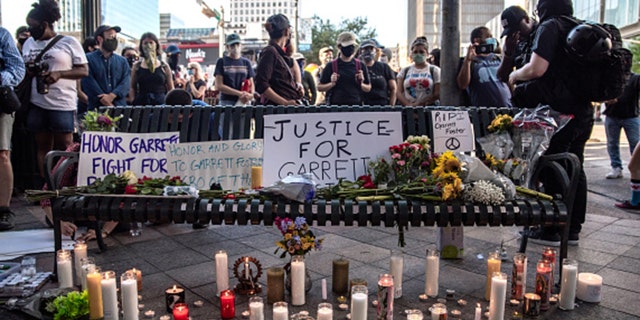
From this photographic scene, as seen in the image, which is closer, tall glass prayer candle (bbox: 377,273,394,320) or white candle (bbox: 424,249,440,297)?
tall glass prayer candle (bbox: 377,273,394,320)

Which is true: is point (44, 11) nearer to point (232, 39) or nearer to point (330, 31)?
point (232, 39)

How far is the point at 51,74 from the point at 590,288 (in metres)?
4.62

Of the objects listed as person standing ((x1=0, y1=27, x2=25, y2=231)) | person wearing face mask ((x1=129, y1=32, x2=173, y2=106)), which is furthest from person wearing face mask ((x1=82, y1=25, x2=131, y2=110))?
person standing ((x1=0, y1=27, x2=25, y2=231))

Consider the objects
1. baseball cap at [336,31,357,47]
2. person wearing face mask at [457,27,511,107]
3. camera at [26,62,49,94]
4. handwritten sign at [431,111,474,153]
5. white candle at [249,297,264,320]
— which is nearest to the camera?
white candle at [249,297,264,320]

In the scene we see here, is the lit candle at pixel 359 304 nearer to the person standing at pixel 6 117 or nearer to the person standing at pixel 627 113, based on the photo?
the person standing at pixel 6 117

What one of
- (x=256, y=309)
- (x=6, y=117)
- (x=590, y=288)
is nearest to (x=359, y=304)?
(x=256, y=309)

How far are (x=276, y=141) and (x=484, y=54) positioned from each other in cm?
315

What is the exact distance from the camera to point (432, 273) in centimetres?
311

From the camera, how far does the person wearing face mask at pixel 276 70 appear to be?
525 cm

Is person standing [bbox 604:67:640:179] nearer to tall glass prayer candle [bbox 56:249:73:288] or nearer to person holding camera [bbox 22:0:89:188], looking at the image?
person holding camera [bbox 22:0:89:188]

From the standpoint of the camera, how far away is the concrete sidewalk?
3.05 meters

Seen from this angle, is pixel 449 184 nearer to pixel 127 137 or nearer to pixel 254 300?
pixel 254 300

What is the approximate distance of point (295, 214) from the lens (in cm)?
296

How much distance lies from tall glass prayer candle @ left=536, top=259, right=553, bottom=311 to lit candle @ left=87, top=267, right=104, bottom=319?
7.81 feet
